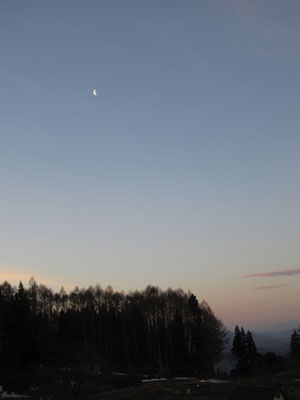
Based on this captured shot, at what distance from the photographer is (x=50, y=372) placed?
49.3 metres

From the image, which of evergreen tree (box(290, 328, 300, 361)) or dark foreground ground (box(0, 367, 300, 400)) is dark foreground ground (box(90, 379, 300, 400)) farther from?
evergreen tree (box(290, 328, 300, 361))

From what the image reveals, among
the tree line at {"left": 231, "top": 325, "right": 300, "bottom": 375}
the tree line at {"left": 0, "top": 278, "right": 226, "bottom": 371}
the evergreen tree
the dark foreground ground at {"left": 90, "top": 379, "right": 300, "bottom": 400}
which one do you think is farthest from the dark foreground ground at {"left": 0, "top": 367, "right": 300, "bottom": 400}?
the evergreen tree

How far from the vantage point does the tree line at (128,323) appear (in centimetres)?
7688

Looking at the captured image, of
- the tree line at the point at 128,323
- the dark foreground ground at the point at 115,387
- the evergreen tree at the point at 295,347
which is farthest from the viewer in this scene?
the evergreen tree at the point at 295,347

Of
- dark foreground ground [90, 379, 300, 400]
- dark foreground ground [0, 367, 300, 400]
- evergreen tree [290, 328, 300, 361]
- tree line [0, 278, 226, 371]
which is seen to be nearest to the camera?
dark foreground ground [0, 367, 300, 400]

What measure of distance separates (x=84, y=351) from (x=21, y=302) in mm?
21740

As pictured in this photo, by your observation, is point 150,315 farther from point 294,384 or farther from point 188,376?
point 294,384

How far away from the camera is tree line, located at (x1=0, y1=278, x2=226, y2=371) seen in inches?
3027

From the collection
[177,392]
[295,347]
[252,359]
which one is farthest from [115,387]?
[295,347]

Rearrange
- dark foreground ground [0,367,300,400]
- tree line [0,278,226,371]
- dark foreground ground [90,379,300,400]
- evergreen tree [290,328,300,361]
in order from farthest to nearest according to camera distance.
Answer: evergreen tree [290,328,300,361]
tree line [0,278,226,371]
dark foreground ground [90,379,300,400]
dark foreground ground [0,367,300,400]

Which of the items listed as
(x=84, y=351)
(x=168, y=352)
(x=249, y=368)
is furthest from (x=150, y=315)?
(x=84, y=351)

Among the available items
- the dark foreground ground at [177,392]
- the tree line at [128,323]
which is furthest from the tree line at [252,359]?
the dark foreground ground at [177,392]

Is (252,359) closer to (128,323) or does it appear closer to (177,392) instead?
(128,323)

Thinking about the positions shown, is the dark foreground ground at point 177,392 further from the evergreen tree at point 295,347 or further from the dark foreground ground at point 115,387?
the evergreen tree at point 295,347
